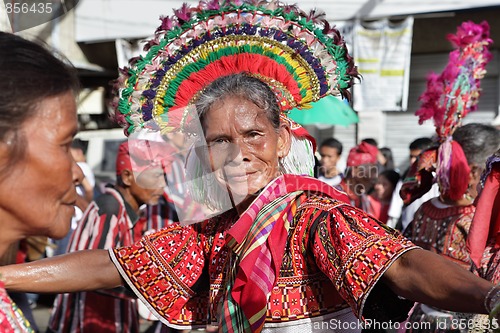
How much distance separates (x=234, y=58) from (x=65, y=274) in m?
1.12

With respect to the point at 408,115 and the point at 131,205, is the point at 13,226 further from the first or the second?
the point at 408,115

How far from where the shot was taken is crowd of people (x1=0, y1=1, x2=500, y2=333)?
4.99 ft

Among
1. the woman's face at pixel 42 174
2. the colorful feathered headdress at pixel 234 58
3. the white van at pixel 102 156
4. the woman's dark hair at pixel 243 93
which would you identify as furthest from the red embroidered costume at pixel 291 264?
the white van at pixel 102 156

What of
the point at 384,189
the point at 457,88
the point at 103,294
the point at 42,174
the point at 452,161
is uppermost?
the point at 457,88

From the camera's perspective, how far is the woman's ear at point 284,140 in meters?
2.54

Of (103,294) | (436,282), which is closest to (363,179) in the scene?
(103,294)

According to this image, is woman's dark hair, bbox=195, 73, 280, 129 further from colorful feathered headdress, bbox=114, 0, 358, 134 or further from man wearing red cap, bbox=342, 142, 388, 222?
man wearing red cap, bbox=342, 142, 388, 222

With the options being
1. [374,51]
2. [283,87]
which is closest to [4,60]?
[283,87]

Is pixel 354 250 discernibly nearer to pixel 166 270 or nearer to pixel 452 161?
pixel 166 270

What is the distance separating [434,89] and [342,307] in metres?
2.48

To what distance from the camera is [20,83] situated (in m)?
1.44

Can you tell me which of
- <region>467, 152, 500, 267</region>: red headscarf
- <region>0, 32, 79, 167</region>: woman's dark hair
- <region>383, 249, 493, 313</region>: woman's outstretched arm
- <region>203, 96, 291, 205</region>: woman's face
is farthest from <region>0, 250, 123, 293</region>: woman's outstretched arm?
<region>467, 152, 500, 267</region>: red headscarf

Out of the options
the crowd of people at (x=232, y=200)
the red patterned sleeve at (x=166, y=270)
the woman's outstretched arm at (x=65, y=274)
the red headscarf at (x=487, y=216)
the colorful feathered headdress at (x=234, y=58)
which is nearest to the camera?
the crowd of people at (x=232, y=200)

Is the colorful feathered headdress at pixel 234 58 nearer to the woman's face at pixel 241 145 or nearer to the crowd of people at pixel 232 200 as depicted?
the crowd of people at pixel 232 200
